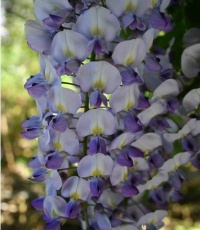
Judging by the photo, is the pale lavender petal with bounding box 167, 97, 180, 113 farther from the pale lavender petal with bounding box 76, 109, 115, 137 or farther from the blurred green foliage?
the blurred green foliage

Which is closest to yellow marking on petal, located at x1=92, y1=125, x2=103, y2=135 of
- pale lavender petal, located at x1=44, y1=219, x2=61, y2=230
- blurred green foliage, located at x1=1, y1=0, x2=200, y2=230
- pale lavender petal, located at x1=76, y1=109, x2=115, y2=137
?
pale lavender petal, located at x1=76, y1=109, x2=115, y2=137

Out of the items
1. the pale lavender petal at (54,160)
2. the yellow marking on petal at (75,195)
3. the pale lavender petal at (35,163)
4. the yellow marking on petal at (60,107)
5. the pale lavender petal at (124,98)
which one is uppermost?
the pale lavender petal at (124,98)

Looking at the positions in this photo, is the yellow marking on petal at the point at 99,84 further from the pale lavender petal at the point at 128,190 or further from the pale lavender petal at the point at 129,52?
the pale lavender petal at the point at 128,190

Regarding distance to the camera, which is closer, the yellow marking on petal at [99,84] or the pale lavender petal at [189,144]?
the yellow marking on petal at [99,84]

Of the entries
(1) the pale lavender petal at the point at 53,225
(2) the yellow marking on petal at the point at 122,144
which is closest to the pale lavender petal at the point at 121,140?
(2) the yellow marking on petal at the point at 122,144

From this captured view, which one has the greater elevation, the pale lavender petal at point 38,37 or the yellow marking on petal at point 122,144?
the pale lavender petal at point 38,37
